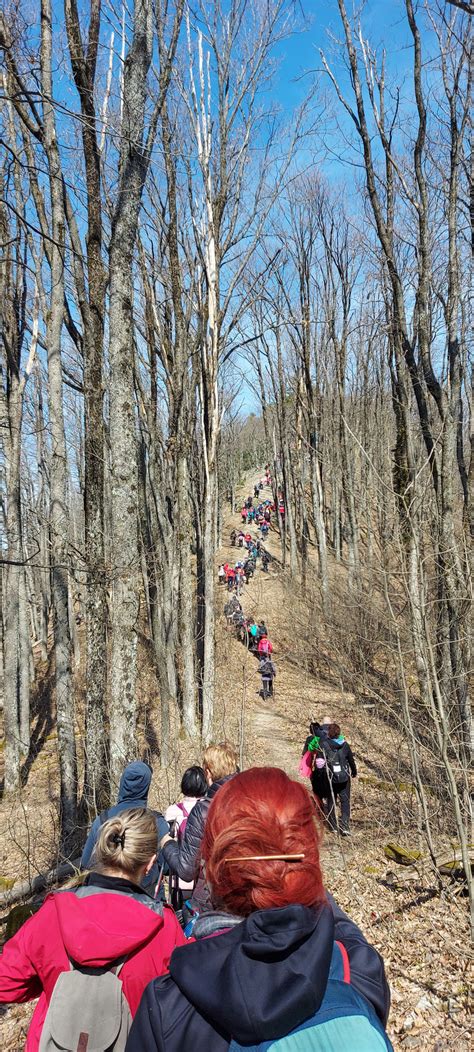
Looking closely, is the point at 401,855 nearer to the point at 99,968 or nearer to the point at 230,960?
the point at 99,968

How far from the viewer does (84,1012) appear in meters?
1.75

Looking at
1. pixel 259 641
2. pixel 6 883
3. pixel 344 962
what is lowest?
pixel 6 883

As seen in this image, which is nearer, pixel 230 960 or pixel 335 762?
pixel 230 960

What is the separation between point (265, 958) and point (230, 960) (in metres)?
0.07

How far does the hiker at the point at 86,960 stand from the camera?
69.1 inches

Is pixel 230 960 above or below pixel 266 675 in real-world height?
above

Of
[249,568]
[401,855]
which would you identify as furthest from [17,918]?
[249,568]

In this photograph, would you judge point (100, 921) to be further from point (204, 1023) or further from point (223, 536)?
point (223, 536)

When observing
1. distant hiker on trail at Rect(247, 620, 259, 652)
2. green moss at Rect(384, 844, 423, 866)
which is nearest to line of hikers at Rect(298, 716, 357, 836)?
green moss at Rect(384, 844, 423, 866)

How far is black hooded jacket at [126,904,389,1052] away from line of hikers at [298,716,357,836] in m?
5.82

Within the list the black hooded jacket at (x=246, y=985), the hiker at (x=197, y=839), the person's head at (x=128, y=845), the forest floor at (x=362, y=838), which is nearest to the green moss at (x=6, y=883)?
the forest floor at (x=362, y=838)

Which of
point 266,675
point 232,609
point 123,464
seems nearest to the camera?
point 123,464

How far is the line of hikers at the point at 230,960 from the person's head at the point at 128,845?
18 cm

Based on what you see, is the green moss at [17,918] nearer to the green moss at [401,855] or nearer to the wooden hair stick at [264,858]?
the green moss at [401,855]
